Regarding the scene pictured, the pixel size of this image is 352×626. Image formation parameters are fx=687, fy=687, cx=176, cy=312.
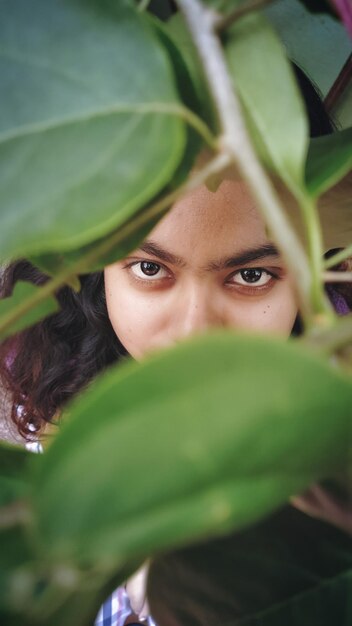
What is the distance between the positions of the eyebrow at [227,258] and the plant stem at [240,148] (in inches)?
16.4

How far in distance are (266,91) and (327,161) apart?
0.04 metres

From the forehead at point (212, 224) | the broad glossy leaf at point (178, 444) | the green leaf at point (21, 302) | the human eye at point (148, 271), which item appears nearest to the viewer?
the broad glossy leaf at point (178, 444)

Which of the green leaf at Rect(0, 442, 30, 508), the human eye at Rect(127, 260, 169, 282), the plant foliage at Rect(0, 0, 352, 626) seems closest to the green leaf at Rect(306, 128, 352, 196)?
the plant foliage at Rect(0, 0, 352, 626)

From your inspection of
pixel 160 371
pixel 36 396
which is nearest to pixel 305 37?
pixel 36 396

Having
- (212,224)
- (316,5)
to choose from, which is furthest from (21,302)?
(212,224)

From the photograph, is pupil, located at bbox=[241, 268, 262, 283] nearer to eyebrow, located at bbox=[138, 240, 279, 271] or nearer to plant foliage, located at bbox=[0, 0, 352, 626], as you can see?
eyebrow, located at bbox=[138, 240, 279, 271]

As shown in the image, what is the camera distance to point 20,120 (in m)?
0.19

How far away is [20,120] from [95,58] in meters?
0.03

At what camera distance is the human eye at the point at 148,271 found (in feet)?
2.23

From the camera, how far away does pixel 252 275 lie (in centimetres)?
65

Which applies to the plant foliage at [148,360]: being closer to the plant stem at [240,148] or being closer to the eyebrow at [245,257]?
the plant stem at [240,148]

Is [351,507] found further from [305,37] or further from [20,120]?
[305,37]

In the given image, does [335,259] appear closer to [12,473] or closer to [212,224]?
[12,473]

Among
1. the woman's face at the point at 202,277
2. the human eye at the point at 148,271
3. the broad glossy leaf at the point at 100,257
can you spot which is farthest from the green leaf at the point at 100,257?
the human eye at the point at 148,271
